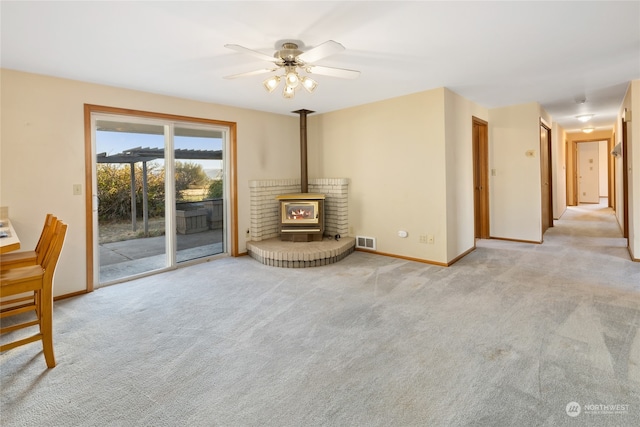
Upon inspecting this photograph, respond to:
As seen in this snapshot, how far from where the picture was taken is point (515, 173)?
5570 mm

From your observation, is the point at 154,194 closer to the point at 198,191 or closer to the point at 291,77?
the point at 198,191

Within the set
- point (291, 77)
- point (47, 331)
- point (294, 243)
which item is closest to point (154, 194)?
point (294, 243)

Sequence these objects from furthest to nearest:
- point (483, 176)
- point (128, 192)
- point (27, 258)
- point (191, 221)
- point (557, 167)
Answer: point (557, 167) < point (483, 176) < point (191, 221) < point (128, 192) < point (27, 258)

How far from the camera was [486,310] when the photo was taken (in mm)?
2889

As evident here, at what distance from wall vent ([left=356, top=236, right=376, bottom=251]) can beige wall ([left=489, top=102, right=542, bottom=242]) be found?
2384 millimetres

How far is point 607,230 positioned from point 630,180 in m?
2.49

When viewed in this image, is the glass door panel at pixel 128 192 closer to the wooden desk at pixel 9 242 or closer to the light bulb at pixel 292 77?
the wooden desk at pixel 9 242

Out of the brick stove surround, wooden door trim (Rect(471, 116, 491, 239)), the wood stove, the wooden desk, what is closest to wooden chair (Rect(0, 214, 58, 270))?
the wooden desk

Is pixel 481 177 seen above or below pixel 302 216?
above

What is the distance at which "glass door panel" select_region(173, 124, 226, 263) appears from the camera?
4.50 metres

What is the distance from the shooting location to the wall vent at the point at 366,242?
5098 mm

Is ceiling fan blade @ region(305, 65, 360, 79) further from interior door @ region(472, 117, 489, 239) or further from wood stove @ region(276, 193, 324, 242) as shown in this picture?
interior door @ region(472, 117, 489, 239)

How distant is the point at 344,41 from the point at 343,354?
2.39 meters

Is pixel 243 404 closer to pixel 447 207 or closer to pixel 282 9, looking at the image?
pixel 282 9
